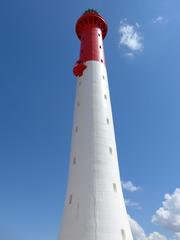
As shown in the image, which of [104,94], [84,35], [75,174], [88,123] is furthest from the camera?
[84,35]

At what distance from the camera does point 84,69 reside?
32.8 m

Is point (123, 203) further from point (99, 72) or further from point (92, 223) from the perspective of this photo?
point (99, 72)

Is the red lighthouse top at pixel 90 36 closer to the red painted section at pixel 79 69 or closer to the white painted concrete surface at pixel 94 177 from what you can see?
the red painted section at pixel 79 69

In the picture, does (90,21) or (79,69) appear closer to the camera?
(79,69)

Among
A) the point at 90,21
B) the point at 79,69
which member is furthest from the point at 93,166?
the point at 90,21

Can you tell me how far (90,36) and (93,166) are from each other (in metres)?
18.7

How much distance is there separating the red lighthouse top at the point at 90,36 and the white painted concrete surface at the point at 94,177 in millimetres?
3238

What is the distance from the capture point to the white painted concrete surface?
21.9 metres

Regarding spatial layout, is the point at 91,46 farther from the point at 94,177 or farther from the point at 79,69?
the point at 94,177

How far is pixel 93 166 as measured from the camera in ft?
81.1

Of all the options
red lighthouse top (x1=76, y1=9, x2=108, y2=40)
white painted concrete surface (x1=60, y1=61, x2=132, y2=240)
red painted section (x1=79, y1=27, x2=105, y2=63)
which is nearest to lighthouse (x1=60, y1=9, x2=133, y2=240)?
white painted concrete surface (x1=60, y1=61, x2=132, y2=240)

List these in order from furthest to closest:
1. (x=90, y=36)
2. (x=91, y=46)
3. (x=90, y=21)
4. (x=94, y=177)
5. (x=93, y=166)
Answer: (x=90, y=21), (x=90, y=36), (x=91, y=46), (x=93, y=166), (x=94, y=177)

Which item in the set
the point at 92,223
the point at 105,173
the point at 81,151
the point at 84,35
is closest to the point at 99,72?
the point at 84,35

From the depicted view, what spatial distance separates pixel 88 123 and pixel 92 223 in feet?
32.0
